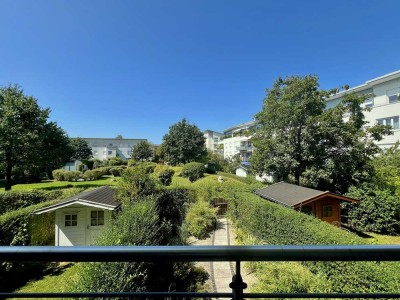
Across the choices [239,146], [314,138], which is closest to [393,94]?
[314,138]

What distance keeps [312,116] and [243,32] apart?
8.74m

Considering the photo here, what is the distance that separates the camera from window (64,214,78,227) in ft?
35.4

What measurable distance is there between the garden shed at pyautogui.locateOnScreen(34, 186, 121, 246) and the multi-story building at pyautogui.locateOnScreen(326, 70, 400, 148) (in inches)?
893

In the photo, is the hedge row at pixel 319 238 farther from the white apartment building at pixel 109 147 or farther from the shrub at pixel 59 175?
the white apartment building at pixel 109 147

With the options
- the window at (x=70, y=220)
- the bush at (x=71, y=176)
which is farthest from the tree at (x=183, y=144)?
the window at (x=70, y=220)

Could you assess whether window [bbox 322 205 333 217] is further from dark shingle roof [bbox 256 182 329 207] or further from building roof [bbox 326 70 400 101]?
building roof [bbox 326 70 400 101]

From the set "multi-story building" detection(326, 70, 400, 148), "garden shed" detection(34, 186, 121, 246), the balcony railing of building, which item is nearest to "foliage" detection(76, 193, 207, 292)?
"garden shed" detection(34, 186, 121, 246)

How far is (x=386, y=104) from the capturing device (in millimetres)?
20297

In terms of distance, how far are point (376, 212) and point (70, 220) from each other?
17438mm

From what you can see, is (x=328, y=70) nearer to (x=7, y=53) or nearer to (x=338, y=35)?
(x=338, y=35)

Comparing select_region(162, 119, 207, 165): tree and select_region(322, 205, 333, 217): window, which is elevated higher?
select_region(162, 119, 207, 165): tree

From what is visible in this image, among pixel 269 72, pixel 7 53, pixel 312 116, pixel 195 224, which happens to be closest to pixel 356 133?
pixel 312 116

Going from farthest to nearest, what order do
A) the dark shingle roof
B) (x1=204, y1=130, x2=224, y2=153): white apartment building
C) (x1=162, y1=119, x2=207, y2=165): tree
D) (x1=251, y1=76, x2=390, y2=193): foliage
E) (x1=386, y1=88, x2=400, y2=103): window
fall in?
(x1=204, y1=130, x2=224, y2=153): white apartment building
(x1=162, y1=119, x2=207, y2=165): tree
(x1=386, y1=88, x2=400, y2=103): window
(x1=251, y1=76, x2=390, y2=193): foliage
the dark shingle roof

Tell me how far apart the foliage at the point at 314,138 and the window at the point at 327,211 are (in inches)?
232
